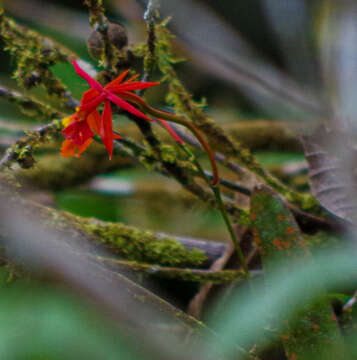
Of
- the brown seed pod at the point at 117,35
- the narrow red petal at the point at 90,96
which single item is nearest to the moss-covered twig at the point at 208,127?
the brown seed pod at the point at 117,35

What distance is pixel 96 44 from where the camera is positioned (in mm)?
523

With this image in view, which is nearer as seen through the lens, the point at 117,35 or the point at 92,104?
the point at 92,104

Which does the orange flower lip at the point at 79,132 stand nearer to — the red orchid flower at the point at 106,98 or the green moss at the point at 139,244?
the red orchid flower at the point at 106,98

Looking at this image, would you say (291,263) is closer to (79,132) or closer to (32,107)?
(79,132)

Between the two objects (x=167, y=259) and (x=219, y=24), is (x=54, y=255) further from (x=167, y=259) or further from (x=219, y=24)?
(x=219, y=24)

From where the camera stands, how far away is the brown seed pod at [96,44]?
1.70ft

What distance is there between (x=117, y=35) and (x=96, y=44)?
0.03 m

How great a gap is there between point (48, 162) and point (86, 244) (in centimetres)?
80

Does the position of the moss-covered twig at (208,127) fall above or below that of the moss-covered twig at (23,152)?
above

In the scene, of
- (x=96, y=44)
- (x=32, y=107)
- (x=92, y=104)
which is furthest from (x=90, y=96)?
(x=32, y=107)

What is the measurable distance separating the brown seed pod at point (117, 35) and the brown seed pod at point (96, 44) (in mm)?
15

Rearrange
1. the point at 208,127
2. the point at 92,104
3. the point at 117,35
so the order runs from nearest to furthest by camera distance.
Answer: the point at 92,104 < the point at 117,35 < the point at 208,127

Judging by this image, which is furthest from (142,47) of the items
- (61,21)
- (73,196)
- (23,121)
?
(61,21)

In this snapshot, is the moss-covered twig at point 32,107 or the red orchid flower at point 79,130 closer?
the red orchid flower at point 79,130
